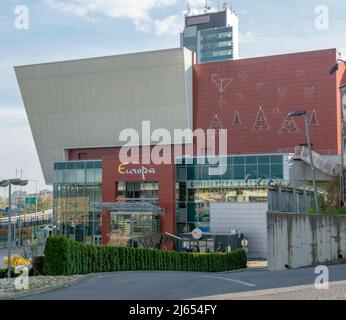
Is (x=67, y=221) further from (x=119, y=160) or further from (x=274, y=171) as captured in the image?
(x=274, y=171)

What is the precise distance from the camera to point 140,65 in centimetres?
6231

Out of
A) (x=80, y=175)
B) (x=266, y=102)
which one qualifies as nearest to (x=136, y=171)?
(x=80, y=175)

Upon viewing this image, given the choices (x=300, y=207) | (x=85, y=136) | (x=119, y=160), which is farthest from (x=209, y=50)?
(x=300, y=207)

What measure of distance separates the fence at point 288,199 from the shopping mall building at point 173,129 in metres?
Result: 19.7

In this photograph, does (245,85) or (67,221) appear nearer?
(67,221)

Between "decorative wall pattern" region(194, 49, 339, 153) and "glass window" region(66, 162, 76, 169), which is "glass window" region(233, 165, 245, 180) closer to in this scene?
"decorative wall pattern" region(194, 49, 339, 153)

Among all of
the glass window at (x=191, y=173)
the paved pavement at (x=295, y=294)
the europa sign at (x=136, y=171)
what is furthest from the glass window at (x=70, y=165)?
the paved pavement at (x=295, y=294)

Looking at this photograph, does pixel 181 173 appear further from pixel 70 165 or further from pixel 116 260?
pixel 116 260

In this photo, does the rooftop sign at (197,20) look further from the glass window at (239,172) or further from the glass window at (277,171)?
the glass window at (277,171)

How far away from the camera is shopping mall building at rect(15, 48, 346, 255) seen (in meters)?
49.4

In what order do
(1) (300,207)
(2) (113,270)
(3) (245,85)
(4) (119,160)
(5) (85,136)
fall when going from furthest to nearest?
(5) (85,136), (3) (245,85), (4) (119,160), (1) (300,207), (2) (113,270)

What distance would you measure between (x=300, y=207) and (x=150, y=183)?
28706 mm

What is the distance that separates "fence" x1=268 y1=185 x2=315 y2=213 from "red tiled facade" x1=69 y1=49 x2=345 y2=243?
28986mm

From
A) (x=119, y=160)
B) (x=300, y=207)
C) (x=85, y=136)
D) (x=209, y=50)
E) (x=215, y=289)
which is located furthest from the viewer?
(x=209, y=50)
